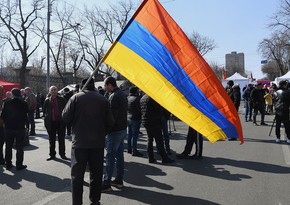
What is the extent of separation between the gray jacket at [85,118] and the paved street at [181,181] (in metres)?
1.09

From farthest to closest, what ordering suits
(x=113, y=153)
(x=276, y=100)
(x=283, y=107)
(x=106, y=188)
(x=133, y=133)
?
(x=276, y=100)
(x=283, y=107)
(x=133, y=133)
(x=113, y=153)
(x=106, y=188)

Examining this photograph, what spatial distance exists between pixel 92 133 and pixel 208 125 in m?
1.69

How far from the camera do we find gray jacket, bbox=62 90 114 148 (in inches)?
209

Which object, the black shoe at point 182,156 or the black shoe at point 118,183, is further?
the black shoe at point 182,156

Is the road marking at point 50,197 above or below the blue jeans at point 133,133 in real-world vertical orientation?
below

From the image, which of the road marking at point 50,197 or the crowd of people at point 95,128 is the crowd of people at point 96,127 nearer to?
the crowd of people at point 95,128

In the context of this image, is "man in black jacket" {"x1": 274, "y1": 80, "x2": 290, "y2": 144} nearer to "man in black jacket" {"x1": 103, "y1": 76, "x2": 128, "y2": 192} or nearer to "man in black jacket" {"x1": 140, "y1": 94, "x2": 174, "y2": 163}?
"man in black jacket" {"x1": 140, "y1": 94, "x2": 174, "y2": 163}

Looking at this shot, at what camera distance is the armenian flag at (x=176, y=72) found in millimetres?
5523

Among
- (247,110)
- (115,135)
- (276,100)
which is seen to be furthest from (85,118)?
(247,110)

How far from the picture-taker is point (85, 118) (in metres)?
5.32

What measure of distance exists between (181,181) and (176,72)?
245 centimetres

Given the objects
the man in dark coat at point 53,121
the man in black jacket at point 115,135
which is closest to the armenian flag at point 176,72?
the man in black jacket at point 115,135

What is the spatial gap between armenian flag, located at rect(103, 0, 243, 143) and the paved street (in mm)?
1236

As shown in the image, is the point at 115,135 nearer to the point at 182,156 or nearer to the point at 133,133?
the point at 182,156
